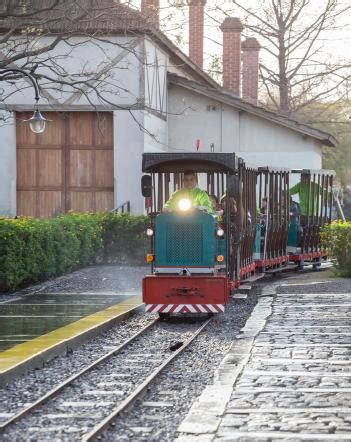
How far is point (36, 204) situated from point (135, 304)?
15.2 metres

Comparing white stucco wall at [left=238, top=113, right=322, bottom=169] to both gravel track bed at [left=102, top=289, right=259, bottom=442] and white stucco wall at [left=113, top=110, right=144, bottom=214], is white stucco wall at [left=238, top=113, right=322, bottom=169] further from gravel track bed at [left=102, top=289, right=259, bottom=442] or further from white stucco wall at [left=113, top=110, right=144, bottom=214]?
gravel track bed at [left=102, top=289, right=259, bottom=442]

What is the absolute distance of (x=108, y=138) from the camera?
110 ft

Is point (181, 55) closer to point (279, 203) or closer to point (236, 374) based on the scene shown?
point (279, 203)

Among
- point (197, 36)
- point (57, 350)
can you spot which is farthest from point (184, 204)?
point (197, 36)

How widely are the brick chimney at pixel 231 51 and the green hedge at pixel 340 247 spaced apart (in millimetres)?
20161

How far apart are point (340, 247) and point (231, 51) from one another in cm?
2162

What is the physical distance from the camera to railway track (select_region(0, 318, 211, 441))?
9289 mm

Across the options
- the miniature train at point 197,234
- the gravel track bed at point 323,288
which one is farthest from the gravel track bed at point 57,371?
the gravel track bed at point 323,288

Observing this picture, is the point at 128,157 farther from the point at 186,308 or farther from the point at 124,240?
the point at 186,308

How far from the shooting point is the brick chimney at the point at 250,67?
49.1m

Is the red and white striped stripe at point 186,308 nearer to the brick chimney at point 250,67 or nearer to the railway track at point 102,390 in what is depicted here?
the railway track at point 102,390

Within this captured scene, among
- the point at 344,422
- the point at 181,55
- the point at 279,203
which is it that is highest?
the point at 181,55

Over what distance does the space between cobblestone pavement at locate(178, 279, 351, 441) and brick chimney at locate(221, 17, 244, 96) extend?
92.6ft

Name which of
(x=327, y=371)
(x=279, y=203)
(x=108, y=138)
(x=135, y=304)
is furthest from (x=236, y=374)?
(x=108, y=138)
